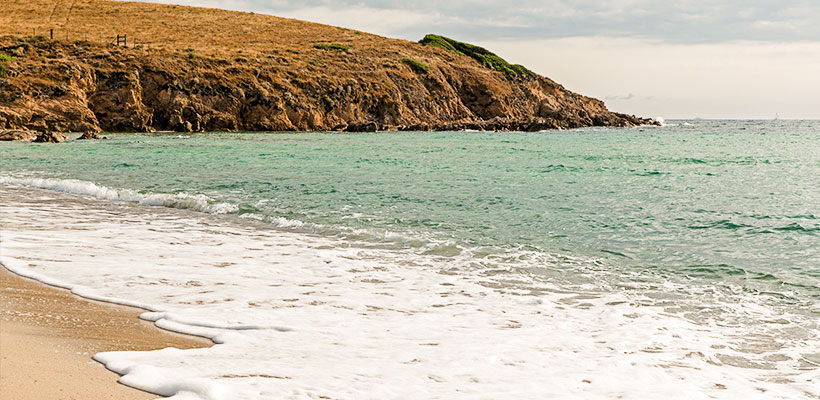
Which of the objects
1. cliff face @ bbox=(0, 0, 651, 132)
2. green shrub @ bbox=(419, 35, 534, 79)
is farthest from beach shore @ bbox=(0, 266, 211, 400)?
green shrub @ bbox=(419, 35, 534, 79)

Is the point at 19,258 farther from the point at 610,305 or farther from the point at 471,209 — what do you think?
the point at 471,209

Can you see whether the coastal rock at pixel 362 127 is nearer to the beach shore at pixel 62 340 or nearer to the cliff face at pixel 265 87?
the cliff face at pixel 265 87

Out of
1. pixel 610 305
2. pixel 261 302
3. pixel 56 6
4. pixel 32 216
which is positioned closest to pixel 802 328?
pixel 610 305

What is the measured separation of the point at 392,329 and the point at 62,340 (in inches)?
111

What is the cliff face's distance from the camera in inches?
2236

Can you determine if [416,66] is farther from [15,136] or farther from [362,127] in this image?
[15,136]

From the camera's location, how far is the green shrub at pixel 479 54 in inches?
4090

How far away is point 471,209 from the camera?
1468cm

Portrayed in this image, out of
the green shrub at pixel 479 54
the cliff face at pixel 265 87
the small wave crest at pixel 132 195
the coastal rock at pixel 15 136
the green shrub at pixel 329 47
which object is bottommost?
the coastal rock at pixel 15 136

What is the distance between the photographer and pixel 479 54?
109m

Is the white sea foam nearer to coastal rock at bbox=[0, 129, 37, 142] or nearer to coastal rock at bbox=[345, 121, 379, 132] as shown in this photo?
coastal rock at bbox=[0, 129, 37, 142]

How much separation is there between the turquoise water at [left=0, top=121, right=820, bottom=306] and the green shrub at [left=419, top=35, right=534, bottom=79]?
246 feet

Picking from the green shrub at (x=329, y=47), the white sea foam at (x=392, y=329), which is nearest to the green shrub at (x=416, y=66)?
the green shrub at (x=329, y=47)

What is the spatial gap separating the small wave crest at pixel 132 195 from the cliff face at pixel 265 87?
3899 centimetres
